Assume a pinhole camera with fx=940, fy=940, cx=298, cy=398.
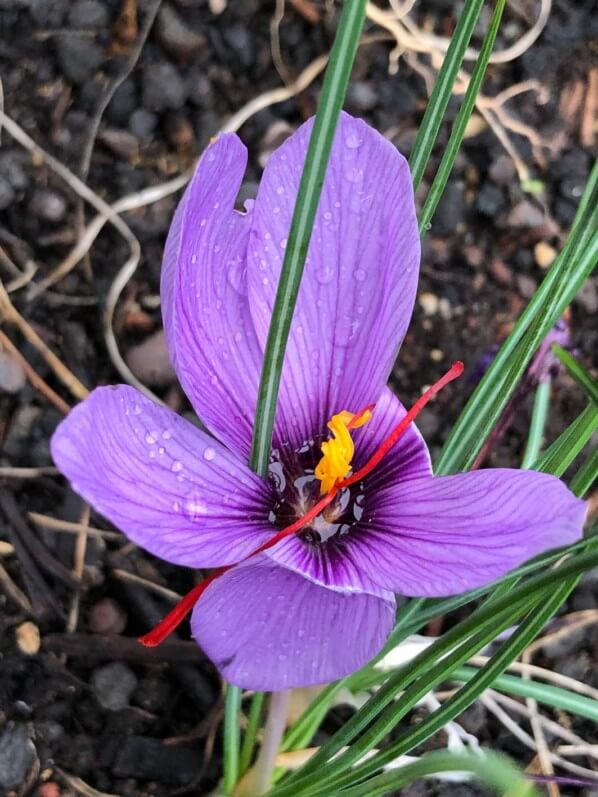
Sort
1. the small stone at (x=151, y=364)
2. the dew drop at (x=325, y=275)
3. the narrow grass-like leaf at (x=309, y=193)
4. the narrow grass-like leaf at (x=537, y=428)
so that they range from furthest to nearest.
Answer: the small stone at (x=151, y=364) → the narrow grass-like leaf at (x=537, y=428) → the dew drop at (x=325, y=275) → the narrow grass-like leaf at (x=309, y=193)

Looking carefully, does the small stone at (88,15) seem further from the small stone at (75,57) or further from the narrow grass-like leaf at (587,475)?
the narrow grass-like leaf at (587,475)

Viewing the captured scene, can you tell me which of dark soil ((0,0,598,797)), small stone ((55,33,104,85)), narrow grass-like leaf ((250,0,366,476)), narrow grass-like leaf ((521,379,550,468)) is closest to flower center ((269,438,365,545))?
narrow grass-like leaf ((250,0,366,476))

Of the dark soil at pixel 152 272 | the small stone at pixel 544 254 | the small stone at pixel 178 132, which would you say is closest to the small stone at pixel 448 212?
the dark soil at pixel 152 272

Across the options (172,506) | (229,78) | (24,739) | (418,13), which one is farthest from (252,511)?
(418,13)

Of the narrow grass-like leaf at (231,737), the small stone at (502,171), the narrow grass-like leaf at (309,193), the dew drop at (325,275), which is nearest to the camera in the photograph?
the narrow grass-like leaf at (309,193)

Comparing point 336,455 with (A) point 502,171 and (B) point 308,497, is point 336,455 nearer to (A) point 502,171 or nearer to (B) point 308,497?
(B) point 308,497
